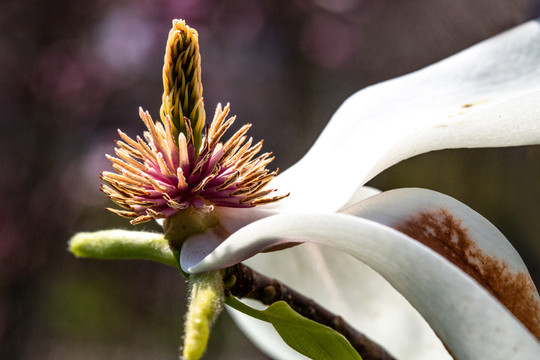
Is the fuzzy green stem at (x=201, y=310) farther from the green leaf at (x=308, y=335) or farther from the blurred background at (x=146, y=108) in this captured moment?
the blurred background at (x=146, y=108)

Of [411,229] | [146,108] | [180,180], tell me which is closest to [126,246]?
[180,180]

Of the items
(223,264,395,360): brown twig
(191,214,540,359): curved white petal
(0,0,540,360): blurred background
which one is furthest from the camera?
(0,0,540,360): blurred background

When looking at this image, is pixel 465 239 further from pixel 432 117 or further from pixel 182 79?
pixel 182 79

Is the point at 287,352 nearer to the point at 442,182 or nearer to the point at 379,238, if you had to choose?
the point at 379,238

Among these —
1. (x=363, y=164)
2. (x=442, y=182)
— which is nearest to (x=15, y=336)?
(x=442, y=182)

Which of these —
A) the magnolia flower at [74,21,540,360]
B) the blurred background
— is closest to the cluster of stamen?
the magnolia flower at [74,21,540,360]

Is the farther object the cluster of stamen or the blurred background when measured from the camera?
the blurred background

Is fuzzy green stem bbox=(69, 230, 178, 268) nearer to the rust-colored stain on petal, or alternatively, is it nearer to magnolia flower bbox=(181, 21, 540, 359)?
magnolia flower bbox=(181, 21, 540, 359)

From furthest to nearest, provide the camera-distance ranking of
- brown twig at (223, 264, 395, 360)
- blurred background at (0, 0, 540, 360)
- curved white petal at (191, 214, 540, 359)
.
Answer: blurred background at (0, 0, 540, 360)
brown twig at (223, 264, 395, 360)
curved white petal at (191, 214, 540, 359)
